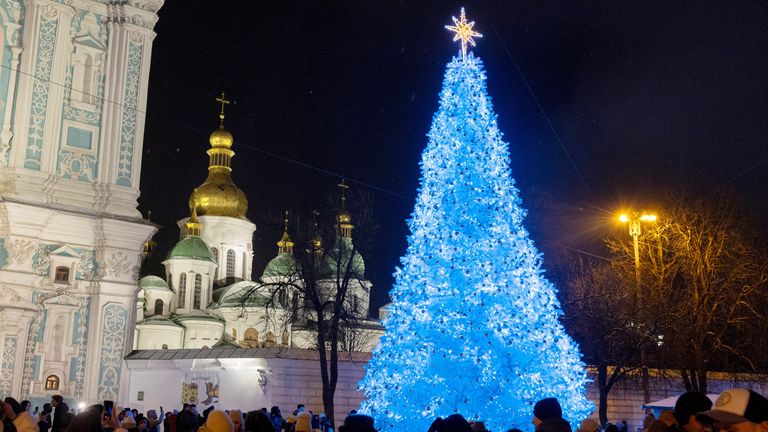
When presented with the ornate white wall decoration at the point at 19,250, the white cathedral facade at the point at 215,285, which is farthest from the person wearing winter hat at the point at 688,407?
the white cathedral facade at the point at 215,285

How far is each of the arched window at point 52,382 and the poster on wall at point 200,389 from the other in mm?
5188

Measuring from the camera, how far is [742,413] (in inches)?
138

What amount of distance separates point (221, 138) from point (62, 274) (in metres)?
33.8

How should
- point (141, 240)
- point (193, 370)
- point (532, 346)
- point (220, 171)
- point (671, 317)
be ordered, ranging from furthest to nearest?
1. point (220, 171)
2. point (193, 370)
3. point (141, 240)
4. point (671, 317)
5. point (532, 346)

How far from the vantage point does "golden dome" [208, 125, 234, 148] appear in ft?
193

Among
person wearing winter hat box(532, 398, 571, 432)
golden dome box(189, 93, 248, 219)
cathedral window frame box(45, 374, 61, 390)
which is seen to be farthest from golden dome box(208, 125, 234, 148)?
person wearing winter hat box(532, 398, 571, 432)

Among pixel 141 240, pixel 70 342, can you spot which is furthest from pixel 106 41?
pixel 70 342

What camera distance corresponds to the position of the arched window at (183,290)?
177ft

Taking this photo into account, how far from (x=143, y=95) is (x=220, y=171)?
101 ft

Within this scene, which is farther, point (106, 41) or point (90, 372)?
point (106, 41)

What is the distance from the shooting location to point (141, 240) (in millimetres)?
27094

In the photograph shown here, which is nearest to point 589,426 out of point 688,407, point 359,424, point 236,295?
point 688,407

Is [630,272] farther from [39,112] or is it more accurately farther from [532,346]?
[39,112]

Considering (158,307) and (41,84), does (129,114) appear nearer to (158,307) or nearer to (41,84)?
(41,84)
